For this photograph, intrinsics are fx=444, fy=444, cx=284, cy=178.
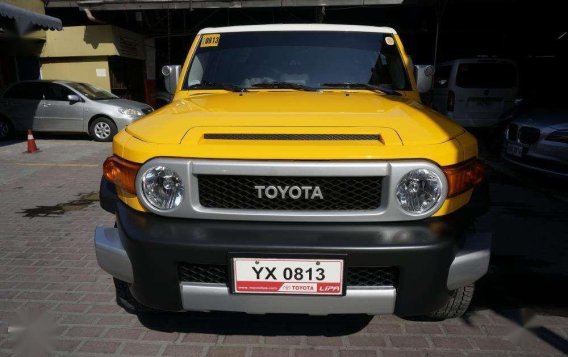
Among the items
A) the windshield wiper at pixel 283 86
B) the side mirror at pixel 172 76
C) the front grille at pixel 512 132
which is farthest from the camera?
the front grille at pixel 512 132

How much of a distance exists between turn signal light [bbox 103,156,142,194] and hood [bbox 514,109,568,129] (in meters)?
5.39

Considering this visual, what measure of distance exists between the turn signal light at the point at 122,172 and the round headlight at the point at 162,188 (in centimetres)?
8

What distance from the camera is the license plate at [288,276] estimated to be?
6.33 feet

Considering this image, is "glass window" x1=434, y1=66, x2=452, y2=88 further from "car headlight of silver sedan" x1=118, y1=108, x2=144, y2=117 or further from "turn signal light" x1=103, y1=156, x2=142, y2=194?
"turn signal light" x1=103, y1=156, x2=142, y2=194

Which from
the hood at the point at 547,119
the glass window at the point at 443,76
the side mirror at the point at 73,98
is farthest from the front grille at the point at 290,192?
the side mirror at the point at 73,98

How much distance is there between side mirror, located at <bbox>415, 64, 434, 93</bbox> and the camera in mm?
3531

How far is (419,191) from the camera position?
2.01 metres

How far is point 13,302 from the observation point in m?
2.94

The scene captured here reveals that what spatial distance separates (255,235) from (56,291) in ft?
6.31

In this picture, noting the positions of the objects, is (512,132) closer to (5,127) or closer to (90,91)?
(90,91)

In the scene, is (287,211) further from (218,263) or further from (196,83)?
(196,83)

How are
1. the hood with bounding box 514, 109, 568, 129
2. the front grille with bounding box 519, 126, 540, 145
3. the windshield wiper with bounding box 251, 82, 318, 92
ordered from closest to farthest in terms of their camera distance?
1. the windshield wiper with bounding box 251, 82, 318, 92
2. the hood with bounding box 514, 109, 568, 129
3. the front grille with bounding box 519, 126, 540, 145

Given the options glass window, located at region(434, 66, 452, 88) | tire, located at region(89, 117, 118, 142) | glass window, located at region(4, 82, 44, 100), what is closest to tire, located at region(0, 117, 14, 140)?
glass window, located at region(4, 82, 44, 100)

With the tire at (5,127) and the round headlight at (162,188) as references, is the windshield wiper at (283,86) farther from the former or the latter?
the tire at (5,127)
